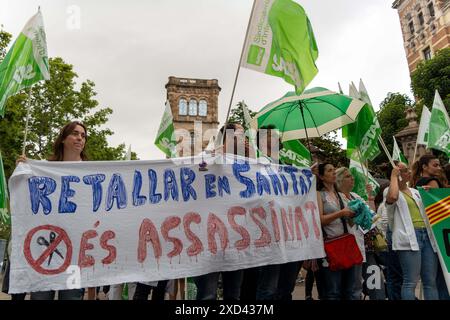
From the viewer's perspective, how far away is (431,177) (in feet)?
14.4

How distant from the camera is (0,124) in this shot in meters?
12.8

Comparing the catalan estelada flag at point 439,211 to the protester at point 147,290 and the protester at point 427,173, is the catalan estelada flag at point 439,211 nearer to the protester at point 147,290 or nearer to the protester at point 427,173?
the protester at point 427,173

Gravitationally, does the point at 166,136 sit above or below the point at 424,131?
above

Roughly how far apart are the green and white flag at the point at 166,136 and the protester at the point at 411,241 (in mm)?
4281

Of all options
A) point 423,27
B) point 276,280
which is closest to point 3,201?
point 276,280

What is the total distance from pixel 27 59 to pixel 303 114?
3.73m

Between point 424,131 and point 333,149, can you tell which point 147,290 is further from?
point 333,149

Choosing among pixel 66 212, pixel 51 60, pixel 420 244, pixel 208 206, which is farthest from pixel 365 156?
pixel 51 60

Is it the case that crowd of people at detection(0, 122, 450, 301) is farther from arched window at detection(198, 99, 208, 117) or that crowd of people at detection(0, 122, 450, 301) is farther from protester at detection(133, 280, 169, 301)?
arched window at detection(198, 99, 208, 117)

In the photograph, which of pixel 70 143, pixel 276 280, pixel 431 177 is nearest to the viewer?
pixel 70 143

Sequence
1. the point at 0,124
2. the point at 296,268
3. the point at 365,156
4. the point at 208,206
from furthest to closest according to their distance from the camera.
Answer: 1. the point at 0,124
2. the point at 365,156
3. the point at 296,268
4. the point at 208,206

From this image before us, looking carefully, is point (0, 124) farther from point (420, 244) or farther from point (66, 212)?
point (420, 244)
